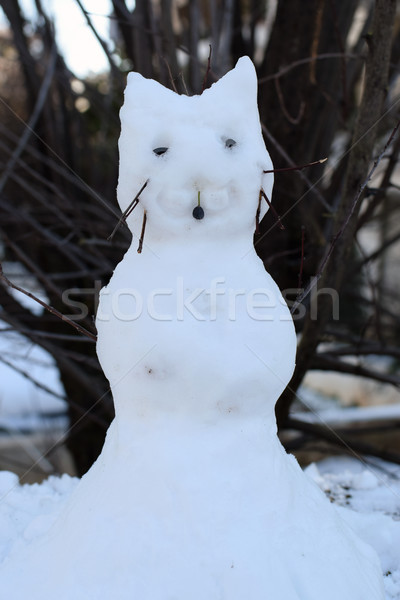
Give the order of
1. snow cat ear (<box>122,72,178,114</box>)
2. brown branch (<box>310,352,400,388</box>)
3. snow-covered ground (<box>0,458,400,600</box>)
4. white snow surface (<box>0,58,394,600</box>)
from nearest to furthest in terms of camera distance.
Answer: white snow surface (<box>0,58,394,600</box>), snow cat ear (<box>122,72,178,114</box>), snow-covered ground (<box>0,458,400,600</box>), brown branch (<box>310,352,400,388</box>)

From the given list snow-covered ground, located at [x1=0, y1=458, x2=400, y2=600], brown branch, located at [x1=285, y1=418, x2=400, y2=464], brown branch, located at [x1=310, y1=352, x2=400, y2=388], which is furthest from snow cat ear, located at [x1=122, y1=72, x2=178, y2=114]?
brown branch, located at [x1=285, y1=418, x2=400, y2=464]

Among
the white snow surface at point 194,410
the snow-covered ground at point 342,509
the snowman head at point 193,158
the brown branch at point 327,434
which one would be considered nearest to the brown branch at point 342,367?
the brown branch at point 327,434

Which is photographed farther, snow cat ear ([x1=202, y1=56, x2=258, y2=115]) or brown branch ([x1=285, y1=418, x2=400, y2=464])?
brown branch ([x1=285, y1=418, x2=400, y2=464])

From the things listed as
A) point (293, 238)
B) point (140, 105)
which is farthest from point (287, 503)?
point (293, 238)

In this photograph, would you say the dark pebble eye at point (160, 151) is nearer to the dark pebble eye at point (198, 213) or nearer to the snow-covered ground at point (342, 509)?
the dark pebble eye at point (198, 213)

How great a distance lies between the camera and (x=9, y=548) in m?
1.32

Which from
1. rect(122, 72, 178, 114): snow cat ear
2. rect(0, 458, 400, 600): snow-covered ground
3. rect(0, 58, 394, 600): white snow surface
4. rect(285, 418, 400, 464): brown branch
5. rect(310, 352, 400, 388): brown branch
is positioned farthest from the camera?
rect(285, 418, 400, 464): brown branch

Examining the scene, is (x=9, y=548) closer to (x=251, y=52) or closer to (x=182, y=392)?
(x=182, y=392)

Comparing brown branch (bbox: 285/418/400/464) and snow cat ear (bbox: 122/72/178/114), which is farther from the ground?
snow cat ear (bbox: 122/72/178/114)

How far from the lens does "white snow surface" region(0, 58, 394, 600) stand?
102cm

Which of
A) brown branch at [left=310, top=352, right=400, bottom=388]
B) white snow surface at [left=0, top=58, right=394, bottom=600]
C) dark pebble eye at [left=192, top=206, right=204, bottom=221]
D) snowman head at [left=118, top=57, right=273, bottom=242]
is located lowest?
brown branch at [left=310, top=352, right=400, bottom=388]

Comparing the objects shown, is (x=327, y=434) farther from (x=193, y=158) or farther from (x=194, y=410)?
(x=193, y=158)

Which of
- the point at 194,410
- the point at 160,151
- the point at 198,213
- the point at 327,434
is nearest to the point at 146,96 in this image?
the point at 160,151

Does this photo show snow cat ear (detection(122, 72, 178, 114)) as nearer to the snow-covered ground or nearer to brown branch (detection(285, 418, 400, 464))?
the snow-covered ground
